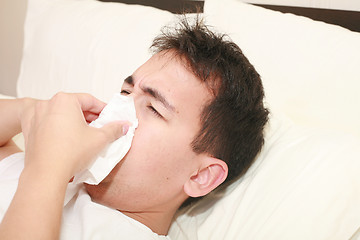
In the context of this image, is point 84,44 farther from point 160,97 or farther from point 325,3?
point 325,3

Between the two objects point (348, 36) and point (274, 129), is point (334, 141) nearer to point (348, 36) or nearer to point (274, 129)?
point (274, 129)

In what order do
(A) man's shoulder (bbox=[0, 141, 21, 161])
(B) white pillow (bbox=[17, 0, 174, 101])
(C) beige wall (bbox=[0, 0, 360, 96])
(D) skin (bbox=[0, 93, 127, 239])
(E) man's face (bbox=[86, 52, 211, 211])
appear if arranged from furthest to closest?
(C) beige wall (bbox=[0, 0, 360, 96]), (B) white pillow (bbox=[17, 0, 174, 101]), (A) man's shoulder (bbox=[0, 141, 21, 161]), (E) man's face (bbox=[86, 52, 211, 211]), (D) skin (bbox=[0, 93, 127, 239])

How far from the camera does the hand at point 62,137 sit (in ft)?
3.01

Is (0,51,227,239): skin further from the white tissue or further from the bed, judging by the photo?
the bed

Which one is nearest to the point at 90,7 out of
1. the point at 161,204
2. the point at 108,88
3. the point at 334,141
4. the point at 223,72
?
the point at 108,88

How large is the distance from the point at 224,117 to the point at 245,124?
10 cm

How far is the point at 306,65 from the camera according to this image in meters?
1.46

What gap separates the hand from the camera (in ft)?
3.01

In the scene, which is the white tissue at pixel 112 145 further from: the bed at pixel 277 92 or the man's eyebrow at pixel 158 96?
the bed at pixel 277 92

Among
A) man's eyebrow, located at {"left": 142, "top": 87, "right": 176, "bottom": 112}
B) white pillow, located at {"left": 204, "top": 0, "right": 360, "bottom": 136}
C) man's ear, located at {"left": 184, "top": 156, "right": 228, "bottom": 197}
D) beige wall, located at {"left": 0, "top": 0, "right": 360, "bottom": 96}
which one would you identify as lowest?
beige wall, located at {"left": 0, "top": 0, "right": 360, "bottom": 96}

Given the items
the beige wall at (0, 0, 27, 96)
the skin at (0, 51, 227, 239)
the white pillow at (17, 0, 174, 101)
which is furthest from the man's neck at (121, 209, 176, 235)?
the beige wall at (0, 0, 27, 96)

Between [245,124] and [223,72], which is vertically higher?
[223,72]

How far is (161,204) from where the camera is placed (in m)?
1.34

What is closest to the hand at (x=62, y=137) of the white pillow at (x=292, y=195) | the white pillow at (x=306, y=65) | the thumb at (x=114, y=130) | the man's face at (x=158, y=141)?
the thumb at (x=114, y=130)
